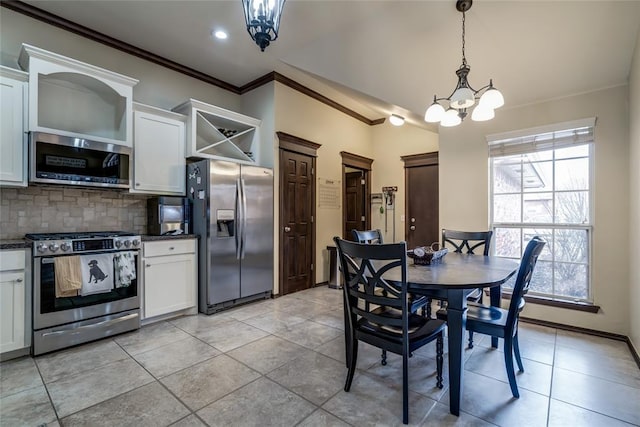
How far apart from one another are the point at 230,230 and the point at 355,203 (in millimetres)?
3005

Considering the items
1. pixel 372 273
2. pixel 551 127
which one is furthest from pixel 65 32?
pixel 551 127

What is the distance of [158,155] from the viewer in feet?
11.2

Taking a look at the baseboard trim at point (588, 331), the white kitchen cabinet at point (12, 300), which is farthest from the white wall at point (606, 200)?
the white kitchen cabinet at point (12, 300)

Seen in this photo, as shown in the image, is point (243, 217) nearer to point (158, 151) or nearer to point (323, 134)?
point (158, 151)

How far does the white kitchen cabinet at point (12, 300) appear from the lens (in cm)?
230

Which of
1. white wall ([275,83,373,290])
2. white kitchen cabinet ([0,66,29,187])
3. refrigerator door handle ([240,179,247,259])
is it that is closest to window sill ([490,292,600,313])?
white wall ([275,83,373,290])

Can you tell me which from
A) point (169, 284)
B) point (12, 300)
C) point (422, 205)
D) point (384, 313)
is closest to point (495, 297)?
point (384, 313)

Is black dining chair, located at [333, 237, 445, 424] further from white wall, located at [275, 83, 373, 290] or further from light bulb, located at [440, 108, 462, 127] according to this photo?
white wall, located at [275, 83, 373, 290]

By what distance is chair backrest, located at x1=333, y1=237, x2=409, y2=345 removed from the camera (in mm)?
1685

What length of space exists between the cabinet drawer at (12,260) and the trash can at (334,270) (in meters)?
3.57

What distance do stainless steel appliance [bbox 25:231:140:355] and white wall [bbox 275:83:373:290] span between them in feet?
6.45

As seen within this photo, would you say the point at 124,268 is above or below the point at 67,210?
below

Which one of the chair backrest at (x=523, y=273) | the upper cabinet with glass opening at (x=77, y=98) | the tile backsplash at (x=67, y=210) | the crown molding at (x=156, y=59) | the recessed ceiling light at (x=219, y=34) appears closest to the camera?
the chair backrest at (x=523, y=273)

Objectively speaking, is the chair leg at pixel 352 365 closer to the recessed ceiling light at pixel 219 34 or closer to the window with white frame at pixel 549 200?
the window with white frame at pixel 549 200
